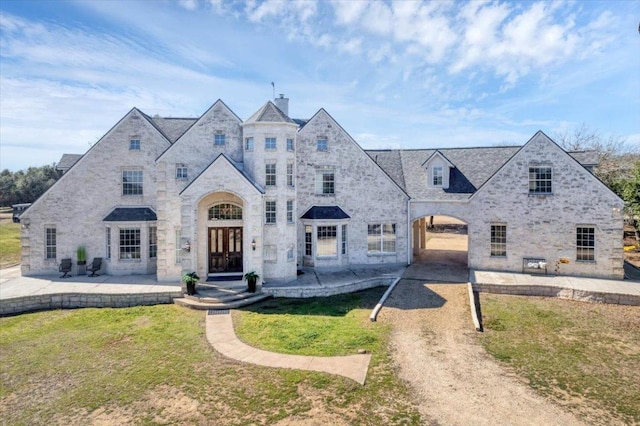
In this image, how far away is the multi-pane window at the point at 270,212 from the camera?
21.5 metres

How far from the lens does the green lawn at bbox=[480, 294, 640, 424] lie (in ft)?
32.7

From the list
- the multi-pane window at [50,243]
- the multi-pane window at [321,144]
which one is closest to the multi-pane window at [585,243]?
A: the multi-pane window at [321,144]

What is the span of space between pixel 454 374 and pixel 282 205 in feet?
43.4

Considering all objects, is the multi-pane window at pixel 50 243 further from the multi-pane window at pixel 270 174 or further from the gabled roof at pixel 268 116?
the gabled roof at pixel 268 116

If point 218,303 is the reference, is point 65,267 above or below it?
above

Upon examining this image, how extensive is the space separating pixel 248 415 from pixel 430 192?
2000 centimetres

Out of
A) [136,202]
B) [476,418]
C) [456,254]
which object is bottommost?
[476,418]

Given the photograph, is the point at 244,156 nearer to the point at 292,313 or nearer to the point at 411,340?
the point at 292,313

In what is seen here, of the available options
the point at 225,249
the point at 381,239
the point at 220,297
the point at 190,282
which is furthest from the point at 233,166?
the point at 381,239

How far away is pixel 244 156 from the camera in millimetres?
22078

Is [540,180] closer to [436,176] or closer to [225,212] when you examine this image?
[436,176]

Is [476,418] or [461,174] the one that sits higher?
[461,174]

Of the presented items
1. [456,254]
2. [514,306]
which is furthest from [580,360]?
[456,254]

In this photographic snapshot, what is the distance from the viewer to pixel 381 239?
83.9 ft
